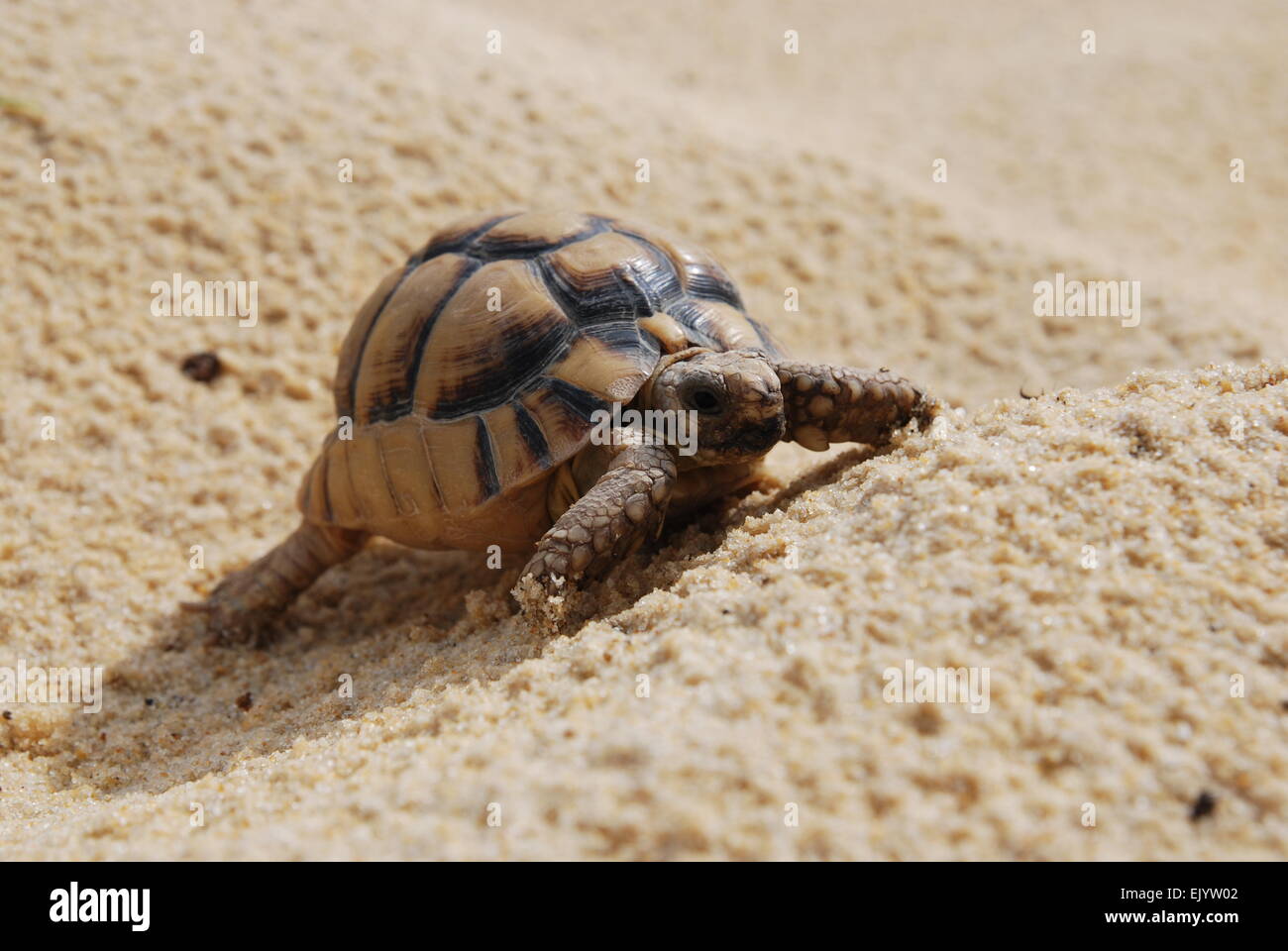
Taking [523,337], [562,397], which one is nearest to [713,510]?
[562,397]

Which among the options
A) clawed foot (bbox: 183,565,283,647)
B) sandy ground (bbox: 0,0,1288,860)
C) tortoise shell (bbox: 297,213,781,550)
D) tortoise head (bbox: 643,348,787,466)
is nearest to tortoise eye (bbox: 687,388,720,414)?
tortoise head (bbox: 643,348,787,466)

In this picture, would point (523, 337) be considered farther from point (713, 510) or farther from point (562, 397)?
point (713, 510)

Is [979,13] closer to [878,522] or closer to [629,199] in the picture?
[629,199]

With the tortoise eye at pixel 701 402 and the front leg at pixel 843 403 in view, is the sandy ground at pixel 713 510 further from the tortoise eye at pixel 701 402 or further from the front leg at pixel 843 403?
the tortoise eye at pixel 701 402

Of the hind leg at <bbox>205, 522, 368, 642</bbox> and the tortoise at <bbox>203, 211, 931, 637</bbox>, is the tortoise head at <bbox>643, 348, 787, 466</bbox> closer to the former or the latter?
the tortoise at <bbox>203, 211, 931, 637</bbox>

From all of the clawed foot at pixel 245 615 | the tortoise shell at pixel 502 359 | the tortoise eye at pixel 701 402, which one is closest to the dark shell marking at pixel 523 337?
the tortoise shell at pixel 502 359

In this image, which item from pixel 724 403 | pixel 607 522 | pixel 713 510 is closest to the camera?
pixel 607 522

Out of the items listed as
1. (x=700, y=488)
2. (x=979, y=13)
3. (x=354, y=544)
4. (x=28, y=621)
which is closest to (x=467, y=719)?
(x=700, y=488)
